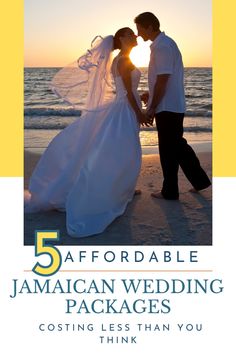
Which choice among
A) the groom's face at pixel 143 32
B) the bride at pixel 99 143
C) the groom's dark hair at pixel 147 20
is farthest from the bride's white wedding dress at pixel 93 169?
the groom's dark hair at pixel 147 20

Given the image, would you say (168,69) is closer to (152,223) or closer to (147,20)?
(147,20)

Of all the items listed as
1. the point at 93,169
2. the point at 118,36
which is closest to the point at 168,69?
the point at 118,36

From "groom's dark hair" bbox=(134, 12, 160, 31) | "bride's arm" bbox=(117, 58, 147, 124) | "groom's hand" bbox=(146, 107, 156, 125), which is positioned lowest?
"groom's hand" bbox=(146, 107, 156, 125)

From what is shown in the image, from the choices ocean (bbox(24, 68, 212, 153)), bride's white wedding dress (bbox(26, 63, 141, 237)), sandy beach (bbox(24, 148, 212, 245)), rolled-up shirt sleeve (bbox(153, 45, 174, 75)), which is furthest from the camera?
ocean (bbox(24, 68, 212, 153))

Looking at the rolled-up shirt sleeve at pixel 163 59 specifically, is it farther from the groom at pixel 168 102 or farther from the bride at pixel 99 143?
the bride at pixel 99 143

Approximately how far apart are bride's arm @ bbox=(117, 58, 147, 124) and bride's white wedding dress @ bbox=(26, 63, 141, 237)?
0.18ft

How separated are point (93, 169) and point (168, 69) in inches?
52.8

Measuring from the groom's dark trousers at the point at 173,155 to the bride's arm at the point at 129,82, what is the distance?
0.23m

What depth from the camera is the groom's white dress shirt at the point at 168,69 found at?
482 centimetres

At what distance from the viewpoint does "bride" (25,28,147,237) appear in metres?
4.52

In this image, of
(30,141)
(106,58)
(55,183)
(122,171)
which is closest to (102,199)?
(122,171)

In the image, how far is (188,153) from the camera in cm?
538

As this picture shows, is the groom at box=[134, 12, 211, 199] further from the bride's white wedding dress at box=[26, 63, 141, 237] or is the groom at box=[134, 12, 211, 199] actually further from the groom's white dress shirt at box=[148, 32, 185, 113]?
the bride's white wedding dress at box=[26, 63, 141, 237]

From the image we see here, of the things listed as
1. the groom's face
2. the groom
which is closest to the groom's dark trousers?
the groom
